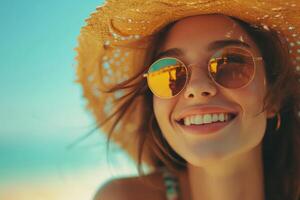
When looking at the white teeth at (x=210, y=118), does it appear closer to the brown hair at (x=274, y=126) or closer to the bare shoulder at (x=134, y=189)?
the brown hair at (x=274, y=126)

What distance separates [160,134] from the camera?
238 centimetres

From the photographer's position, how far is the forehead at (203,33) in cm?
191

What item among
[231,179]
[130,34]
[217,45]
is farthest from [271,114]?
[130,34]

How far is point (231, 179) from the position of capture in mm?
2031

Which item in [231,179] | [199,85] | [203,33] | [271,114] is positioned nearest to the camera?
[199,85]

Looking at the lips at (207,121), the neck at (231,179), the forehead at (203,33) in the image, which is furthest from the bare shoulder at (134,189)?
the forehead at (203,33)

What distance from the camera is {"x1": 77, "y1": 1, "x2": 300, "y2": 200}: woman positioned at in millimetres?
1866

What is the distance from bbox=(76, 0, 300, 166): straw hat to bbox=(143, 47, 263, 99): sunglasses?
181 mm

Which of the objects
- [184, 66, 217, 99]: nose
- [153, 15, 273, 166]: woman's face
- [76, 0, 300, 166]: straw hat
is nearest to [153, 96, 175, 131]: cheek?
[153, 15, 273, 166]: woman's face

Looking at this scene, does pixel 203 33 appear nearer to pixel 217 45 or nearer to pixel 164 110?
pixel 217 45

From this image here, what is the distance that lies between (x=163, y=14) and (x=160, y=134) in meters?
0.62

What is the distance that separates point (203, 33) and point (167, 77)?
0.22m

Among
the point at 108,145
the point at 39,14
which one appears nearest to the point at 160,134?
the point at 108,145

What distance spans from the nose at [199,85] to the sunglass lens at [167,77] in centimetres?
3
